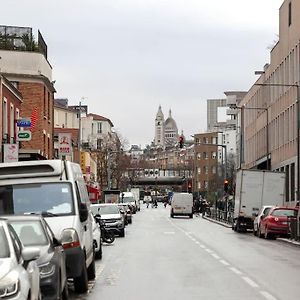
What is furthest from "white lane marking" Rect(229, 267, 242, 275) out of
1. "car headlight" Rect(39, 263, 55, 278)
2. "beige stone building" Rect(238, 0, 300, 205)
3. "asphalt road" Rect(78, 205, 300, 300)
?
"beige stone building" Rect(238, 0, 300, 205)

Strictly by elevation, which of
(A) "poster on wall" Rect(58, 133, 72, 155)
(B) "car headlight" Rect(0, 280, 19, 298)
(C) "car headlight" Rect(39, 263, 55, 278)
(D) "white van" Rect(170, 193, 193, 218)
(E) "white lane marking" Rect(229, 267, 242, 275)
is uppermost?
(A) "poster on wall" Rect(58, 133, 72, 155)

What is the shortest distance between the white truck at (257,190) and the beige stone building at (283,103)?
9.49 metres

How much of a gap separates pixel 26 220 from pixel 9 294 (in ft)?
12.7

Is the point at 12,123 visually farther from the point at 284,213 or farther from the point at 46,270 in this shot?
the point at 46,270

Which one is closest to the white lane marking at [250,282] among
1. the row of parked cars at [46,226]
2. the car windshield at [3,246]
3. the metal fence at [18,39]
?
the row of parked cars at [46,226]

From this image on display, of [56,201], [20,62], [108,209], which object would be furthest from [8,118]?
[56,201]

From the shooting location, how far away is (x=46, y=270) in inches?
450

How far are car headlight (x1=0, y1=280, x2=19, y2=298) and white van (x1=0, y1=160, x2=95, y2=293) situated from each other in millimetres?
5267

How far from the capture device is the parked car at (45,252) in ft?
37.6

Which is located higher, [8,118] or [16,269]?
[8,118]

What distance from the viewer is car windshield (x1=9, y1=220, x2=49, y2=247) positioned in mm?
12086

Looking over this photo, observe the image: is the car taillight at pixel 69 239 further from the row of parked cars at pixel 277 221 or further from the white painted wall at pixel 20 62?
the white painted wall at pixel 20 62

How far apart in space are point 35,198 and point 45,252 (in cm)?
370

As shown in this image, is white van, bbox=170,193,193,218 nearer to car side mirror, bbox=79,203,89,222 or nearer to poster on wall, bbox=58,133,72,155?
poster on wall, bbox=58,133,72,155
